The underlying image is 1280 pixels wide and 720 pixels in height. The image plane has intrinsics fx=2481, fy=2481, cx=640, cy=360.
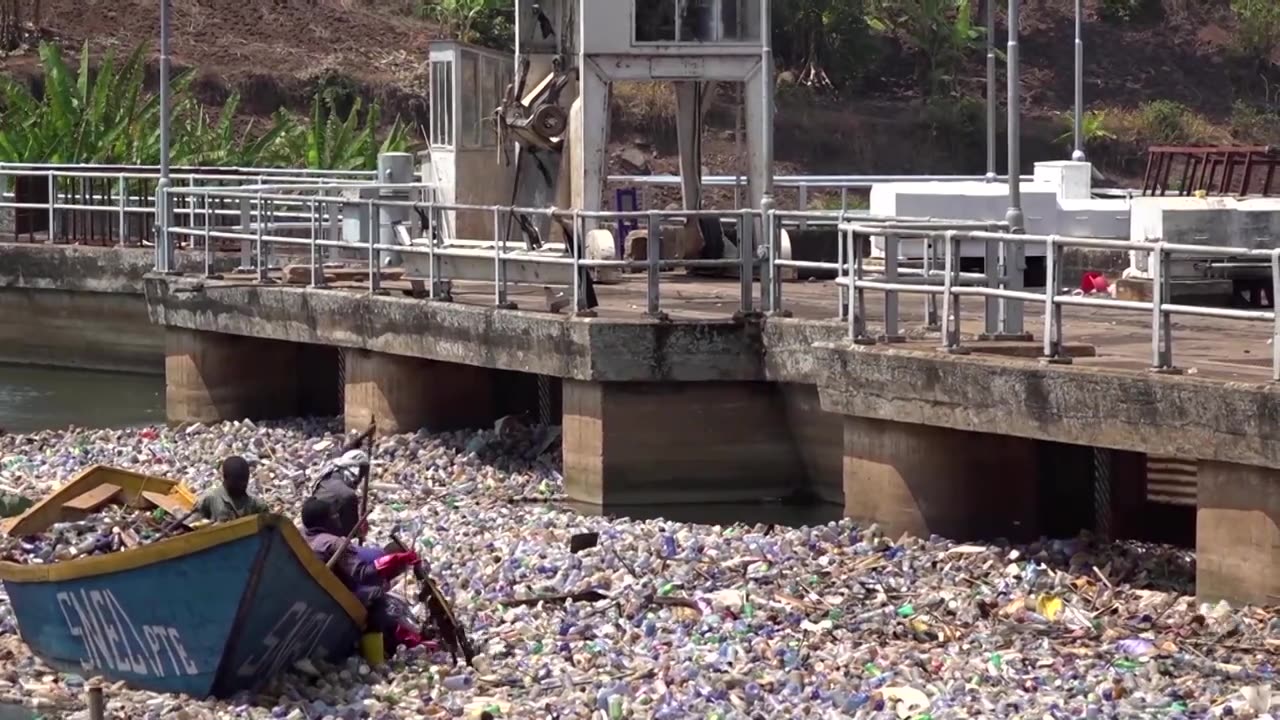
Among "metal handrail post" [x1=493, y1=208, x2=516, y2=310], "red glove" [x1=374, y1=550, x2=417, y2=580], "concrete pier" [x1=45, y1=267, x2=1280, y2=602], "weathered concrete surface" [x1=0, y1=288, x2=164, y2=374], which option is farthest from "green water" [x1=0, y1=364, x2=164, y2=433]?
"red glove" [x1=374, y1=550, x2=417, y2=580]

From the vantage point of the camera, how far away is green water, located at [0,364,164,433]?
2820 cm

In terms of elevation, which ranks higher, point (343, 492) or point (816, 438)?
point (343, 492)

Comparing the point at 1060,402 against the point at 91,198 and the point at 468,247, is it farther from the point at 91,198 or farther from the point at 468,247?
the point at 91,198

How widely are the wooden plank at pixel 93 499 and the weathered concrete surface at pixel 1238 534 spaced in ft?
23.1

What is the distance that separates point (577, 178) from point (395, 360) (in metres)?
2.49

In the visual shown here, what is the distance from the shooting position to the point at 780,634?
15.6 metres

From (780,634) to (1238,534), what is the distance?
2883mm

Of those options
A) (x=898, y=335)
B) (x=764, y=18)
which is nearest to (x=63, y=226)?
(x=764, y=18)

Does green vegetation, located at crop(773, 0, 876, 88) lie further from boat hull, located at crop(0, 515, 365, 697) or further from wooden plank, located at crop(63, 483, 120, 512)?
boat hull, located at crop(0, 515, 365, 697)

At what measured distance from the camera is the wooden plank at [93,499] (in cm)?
1620

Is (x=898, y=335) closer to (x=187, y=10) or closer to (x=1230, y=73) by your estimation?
(x=187, y=10)

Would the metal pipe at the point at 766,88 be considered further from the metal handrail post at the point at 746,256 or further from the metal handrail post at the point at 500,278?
the metal handrail post at the point at 500,278

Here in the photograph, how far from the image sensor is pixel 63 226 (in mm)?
34594

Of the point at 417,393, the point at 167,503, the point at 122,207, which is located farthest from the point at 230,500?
the point at 122,207
